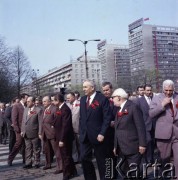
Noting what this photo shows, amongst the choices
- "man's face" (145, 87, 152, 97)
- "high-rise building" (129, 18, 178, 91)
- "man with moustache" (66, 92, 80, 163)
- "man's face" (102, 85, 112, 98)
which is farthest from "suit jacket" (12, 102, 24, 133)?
"high-rise building" (129, 18, 178, 91)

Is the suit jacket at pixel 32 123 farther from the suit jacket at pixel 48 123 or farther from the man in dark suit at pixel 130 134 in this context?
the man in dark suit at pixel 130 134

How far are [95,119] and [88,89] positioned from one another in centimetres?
58

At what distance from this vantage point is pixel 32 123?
844 cm

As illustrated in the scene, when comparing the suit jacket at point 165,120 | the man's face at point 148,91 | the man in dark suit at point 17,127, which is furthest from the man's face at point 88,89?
the man in dark suit at point 17,127

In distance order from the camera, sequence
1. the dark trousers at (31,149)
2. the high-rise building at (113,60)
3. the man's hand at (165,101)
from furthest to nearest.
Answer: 1. the high-rise building at (113,60)
2. the dark trousers at (31,149)
3. the man's hand at (165,101)

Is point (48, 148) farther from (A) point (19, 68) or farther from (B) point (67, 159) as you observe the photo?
(A) point (19, 68)

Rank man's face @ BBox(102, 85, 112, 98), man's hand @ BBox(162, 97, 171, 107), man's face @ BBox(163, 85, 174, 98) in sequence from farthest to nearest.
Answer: man's face @ BBox(102, 85, 112, 98) < man's face @ BBox(163, 85, 174, 98) < man's hand @ BBox(162, 97, 171, 107)

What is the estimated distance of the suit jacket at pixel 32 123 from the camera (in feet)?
27.3

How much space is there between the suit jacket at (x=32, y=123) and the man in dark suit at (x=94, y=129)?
9.83ft

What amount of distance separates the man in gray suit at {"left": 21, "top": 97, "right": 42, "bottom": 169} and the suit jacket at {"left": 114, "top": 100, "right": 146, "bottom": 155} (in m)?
3.68

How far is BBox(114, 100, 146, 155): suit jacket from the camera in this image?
5.05 metres

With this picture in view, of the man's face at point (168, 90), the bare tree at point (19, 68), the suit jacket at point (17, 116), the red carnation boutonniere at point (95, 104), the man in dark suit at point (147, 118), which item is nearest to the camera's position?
the man's face at point (168, 90)

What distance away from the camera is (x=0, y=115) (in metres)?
15.1

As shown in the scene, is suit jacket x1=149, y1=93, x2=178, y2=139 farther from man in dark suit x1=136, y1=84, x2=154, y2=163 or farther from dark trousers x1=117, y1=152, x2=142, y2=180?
man in dark suit x1=136, y1=84, x2=154, y2=163
